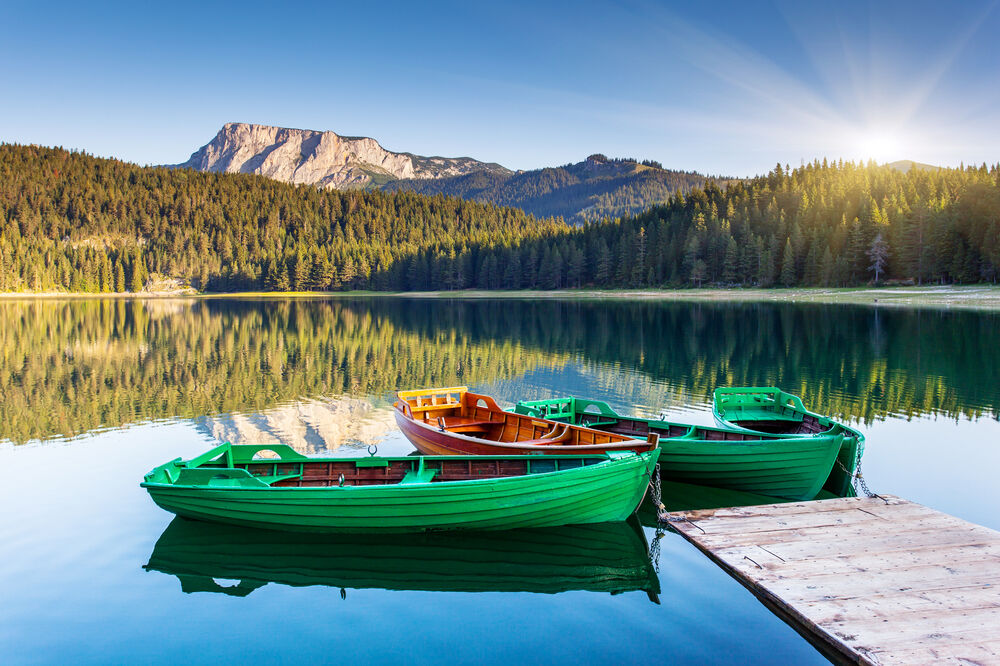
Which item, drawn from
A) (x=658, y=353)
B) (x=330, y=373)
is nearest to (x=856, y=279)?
(x=658, y=353)

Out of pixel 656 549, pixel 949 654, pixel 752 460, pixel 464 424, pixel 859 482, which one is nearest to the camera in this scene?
pixel 949 654

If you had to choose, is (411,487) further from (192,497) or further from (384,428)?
(384,428)

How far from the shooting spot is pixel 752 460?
44.5ft

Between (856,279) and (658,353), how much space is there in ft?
262

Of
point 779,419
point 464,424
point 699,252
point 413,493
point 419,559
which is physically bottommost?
point 419,559

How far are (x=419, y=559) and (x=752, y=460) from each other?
303 inches

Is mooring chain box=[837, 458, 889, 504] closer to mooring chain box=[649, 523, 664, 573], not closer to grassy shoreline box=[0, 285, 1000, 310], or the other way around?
mooring chain box=[649, 523, 664, 573]

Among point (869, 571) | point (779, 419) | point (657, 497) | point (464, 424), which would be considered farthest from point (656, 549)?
point (464, 424)

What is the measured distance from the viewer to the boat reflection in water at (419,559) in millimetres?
10305

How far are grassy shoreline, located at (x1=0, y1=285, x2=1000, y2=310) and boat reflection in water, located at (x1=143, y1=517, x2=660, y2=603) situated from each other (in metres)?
76.9

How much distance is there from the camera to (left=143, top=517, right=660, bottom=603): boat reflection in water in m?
10.3

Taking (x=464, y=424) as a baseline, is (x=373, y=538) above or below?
below

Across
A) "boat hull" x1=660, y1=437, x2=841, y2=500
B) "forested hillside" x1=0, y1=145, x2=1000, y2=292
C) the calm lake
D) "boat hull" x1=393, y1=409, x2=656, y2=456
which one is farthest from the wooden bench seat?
"forested hillside" x1=0, y1=145, x2=1000, y2=292

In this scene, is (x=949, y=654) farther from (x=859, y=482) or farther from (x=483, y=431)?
(x=483, y=431)
